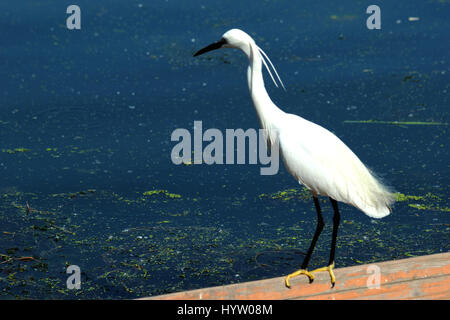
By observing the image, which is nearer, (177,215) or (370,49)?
(177,215)

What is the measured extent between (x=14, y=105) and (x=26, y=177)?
5.01ft

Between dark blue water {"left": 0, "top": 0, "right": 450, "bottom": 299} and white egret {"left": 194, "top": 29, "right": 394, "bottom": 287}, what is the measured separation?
1.02 meters

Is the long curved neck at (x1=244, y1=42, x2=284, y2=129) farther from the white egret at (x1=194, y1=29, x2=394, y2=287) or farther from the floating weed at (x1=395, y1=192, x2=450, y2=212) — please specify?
the floating weed at (x1=395, y1=192, x2=450, y2=212)

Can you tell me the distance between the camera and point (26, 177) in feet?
19.5

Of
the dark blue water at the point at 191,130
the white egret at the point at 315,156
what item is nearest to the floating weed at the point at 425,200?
the dark blue water at the point at 191,130

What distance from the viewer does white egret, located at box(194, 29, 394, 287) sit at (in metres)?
3.69

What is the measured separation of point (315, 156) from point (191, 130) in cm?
303

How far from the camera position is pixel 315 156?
3.69 meters

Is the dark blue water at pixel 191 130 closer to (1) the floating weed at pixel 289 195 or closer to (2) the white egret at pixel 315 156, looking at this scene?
(1) the floating weed at pixel 289 195

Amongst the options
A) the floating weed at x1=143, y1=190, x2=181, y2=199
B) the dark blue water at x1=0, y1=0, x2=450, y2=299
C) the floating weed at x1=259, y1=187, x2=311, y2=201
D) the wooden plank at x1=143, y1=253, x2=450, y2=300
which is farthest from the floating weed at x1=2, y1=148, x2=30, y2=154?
the wooden plank at x1=143, y1=253, x2=450, y2=300

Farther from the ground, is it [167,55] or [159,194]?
[167,55]
